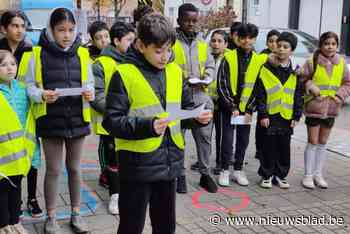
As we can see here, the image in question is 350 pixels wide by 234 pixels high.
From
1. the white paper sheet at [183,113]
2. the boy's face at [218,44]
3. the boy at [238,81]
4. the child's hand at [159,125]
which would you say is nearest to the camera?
the child's hand at [159,125]

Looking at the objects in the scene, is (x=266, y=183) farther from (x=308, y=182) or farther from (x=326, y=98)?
(x=326, y=98)

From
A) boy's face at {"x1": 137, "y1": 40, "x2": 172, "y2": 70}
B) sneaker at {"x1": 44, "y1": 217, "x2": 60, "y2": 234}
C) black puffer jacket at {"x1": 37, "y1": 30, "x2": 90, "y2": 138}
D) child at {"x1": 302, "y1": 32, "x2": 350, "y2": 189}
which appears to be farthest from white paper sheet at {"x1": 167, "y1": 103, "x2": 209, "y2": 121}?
child at {"x1": 302, "y1": 32, "x2": 350, "y2": 189}

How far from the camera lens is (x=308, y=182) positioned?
5570 mm

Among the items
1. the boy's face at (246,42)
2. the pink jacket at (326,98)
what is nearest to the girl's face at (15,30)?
the boy's face at (246,42)

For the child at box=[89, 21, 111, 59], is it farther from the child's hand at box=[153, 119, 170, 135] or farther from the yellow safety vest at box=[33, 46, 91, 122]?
the child's hand at box=[153, 119, 170, 135]

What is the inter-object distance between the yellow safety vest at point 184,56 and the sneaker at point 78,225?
1846 millimetres

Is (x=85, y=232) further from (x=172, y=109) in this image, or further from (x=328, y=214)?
(x=328, y=214)

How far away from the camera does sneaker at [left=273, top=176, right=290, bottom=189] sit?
217 inches

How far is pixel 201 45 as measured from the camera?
520 cm

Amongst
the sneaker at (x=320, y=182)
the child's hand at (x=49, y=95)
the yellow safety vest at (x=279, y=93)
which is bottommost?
the sneaker at (x=320, y=182)

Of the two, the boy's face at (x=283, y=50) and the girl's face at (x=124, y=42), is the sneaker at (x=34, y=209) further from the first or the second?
the boy's face at (x=283, y=50)

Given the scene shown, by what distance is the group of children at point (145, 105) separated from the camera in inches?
117

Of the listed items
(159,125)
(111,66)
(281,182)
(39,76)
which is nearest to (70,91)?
(39,76)

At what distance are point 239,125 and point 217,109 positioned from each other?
1.37ft
